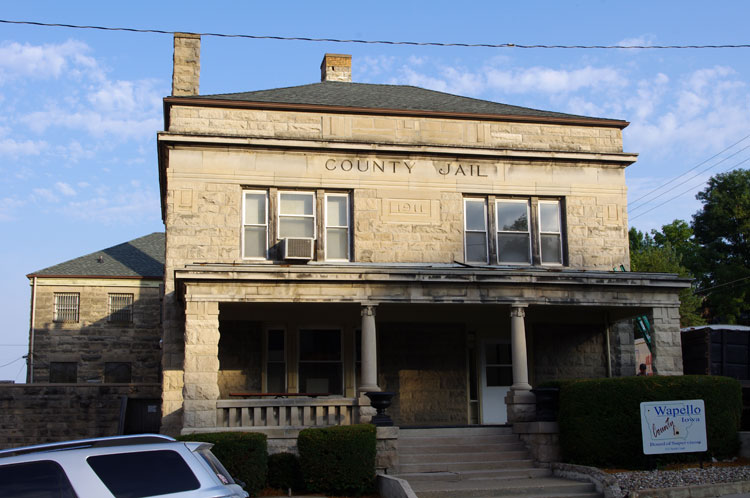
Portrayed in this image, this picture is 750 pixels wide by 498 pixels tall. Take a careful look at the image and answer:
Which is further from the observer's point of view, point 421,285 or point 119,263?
point 119,263

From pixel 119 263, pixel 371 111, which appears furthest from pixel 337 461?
pixel 119 263

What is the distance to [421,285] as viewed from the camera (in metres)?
17.6

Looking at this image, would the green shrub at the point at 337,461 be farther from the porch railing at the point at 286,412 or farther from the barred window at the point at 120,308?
the barred window at the point at 120,308

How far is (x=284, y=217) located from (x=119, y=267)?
55.4ft

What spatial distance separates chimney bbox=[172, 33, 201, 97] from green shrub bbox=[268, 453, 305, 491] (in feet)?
36.2

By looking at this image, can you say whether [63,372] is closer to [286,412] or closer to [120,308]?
[120,308]

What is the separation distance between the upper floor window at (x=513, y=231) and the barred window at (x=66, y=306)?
19.0 m

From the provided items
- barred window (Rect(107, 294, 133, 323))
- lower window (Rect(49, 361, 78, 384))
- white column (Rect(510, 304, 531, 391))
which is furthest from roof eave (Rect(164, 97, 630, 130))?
lower window (Rect(49, 361, 78, 384))

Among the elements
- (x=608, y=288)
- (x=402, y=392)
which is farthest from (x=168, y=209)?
(x=608, y=288)

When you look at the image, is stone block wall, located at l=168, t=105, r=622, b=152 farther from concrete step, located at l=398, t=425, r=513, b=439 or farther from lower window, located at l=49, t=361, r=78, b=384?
lower window, located at l=49, t=361, r=78, b=384

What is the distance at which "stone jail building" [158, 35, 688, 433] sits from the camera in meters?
18.4

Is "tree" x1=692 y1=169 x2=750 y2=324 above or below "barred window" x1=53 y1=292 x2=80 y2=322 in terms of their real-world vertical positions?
above

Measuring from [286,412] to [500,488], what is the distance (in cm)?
450

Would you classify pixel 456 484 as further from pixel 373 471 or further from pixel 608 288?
pixel 608 288
